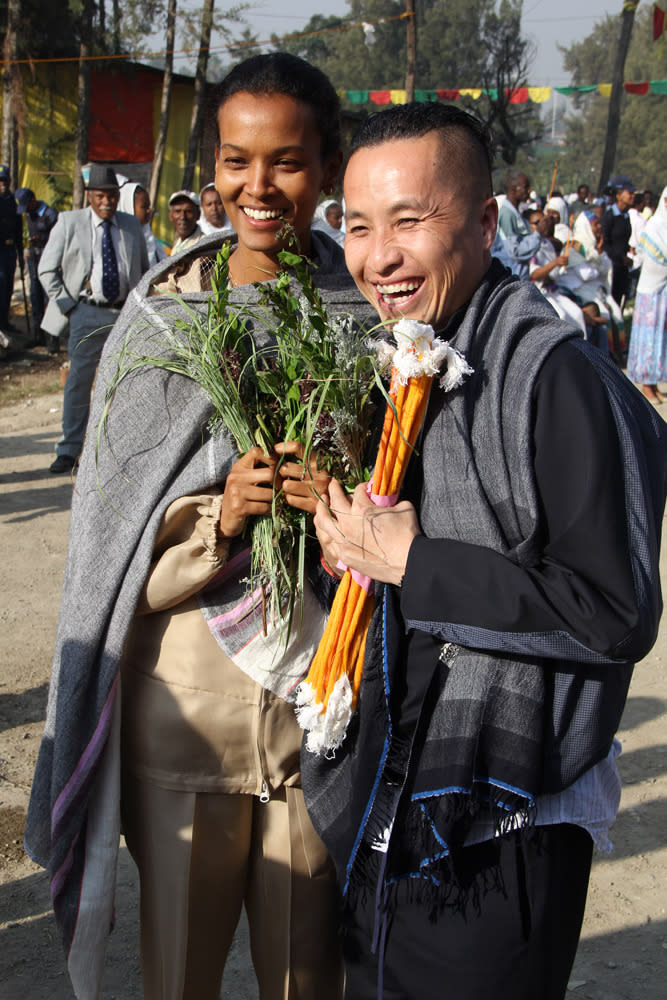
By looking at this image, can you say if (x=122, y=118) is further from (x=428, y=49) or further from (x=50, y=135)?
(x=428, y=49)

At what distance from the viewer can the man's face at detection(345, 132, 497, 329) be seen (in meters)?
1.57

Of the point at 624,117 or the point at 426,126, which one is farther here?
the point at 624,117

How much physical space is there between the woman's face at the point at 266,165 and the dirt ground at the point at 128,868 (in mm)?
2141

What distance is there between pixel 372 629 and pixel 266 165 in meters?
0.98

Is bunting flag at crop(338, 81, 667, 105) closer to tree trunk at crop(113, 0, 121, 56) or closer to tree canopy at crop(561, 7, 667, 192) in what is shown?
tree canopy at crop(561, 7, 667, 192)

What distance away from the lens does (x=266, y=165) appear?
194 centimetres

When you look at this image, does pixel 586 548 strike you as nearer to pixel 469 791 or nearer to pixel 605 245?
pixel 469 791

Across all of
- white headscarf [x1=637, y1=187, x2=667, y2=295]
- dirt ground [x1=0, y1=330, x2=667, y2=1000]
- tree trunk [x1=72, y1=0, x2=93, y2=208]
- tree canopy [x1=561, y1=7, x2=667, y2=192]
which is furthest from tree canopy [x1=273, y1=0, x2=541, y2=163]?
dirt ground [x1=0, y1=330, x2=667, y2=1000]

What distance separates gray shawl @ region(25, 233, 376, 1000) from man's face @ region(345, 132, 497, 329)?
0.36m

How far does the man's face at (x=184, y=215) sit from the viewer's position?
9.35 metres

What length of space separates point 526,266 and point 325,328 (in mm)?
9656

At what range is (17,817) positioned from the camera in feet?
11.2

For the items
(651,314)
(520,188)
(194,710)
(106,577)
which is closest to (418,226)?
(106,577)

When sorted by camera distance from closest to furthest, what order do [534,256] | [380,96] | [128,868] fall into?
[128,868] → [534,256] → [380,96]
